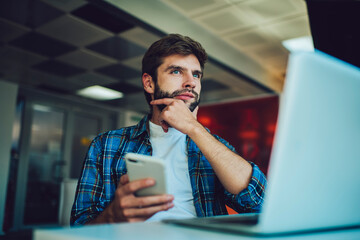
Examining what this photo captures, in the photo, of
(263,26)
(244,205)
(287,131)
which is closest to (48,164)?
(263,26)

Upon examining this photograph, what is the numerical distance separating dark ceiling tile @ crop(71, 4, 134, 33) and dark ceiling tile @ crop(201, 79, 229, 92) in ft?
7.63

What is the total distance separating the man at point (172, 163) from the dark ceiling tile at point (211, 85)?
413 cm

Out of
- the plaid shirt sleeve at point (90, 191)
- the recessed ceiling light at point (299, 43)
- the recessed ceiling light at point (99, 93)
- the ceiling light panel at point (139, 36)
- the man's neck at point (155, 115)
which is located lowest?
the plaid shirt sleeve at point (90, 191)

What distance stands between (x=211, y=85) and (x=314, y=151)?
5.50 metres

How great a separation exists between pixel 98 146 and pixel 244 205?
649 mm

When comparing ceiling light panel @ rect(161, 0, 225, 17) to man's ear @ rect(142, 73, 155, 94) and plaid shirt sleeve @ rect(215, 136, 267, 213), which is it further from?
plaid shirt sleeve @ rect(215, 136, 267, 213)

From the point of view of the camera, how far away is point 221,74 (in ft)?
17.2

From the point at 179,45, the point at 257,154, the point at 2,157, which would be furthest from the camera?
the point at 2,157

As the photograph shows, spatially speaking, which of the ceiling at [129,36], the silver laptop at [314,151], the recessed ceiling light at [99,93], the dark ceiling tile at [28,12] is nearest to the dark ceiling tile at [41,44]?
the ceiling at [129,36]

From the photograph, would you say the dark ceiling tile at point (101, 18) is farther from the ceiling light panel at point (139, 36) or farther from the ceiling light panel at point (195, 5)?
the ceiling light panel at point (195, 5)

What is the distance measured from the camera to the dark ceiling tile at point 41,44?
3969 millimetres

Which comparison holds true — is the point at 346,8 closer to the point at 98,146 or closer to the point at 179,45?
the point at 179,45

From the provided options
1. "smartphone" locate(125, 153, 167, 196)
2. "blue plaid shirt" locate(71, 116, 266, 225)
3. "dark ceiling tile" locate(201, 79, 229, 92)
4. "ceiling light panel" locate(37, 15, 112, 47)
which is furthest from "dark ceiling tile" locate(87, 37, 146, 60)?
"smartphone" locate(125, 153, 167, 196)

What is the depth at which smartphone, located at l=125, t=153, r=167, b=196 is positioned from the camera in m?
0.63
